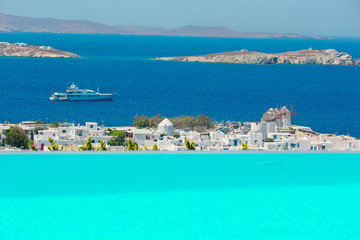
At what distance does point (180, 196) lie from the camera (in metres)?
3.58

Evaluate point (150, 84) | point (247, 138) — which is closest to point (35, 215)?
point (247, 138)

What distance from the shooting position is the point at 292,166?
3854 millimetres

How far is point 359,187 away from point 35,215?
78.2 inches

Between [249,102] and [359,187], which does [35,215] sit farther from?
[249,102]

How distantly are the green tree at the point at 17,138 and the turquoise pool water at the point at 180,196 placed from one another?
906 centimetres

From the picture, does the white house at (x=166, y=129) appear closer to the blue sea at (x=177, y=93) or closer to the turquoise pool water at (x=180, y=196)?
the blue sea at (x=177, y=93)

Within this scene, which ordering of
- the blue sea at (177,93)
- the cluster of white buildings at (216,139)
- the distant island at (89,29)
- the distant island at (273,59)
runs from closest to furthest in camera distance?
the cluster of white buildings at (216,139) < the blue sea at (177,93) < the distant island at (273,59) < the distant island at (89,29)

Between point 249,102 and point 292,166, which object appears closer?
point 292,166

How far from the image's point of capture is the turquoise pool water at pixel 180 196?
3.30 m

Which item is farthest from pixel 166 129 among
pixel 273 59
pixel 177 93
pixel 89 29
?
pixel 89 29

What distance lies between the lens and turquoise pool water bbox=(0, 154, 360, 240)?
3.30 metres

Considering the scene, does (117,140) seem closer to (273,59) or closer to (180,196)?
(180,196)

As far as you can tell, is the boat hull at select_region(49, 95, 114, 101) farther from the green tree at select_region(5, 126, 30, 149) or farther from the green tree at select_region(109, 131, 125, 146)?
the green tree at select_region(5, 126, 30, 149)

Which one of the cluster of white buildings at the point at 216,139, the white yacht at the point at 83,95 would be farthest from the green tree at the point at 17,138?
the white yacht at the point at 83,95
